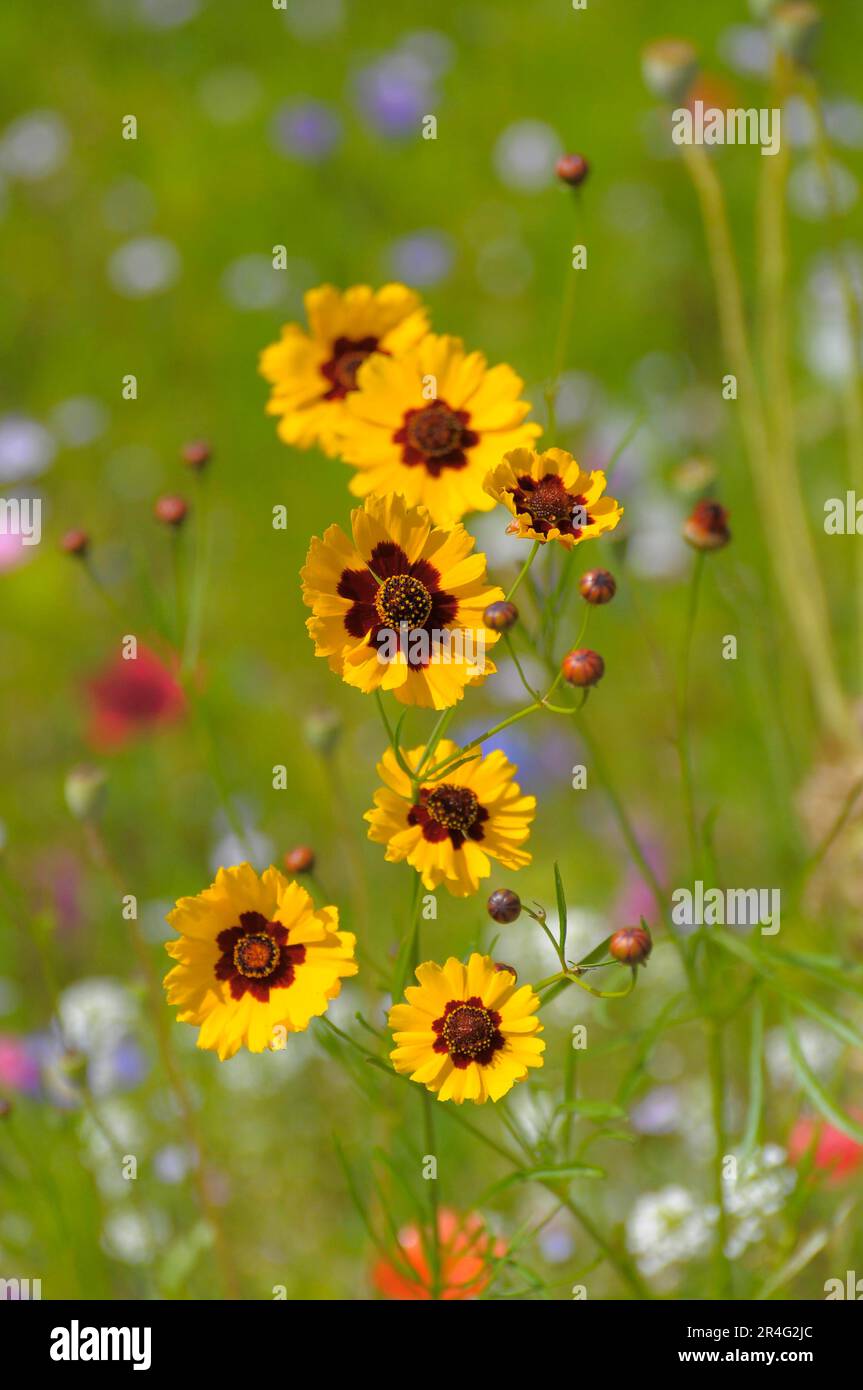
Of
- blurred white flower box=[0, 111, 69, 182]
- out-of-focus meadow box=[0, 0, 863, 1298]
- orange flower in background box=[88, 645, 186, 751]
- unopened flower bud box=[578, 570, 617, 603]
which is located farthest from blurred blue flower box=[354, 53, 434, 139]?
unopened flower bud box=[578, 570, 617, 603]

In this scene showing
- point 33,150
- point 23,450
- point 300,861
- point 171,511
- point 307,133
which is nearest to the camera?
point 300,861

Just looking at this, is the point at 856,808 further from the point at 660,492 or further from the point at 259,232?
the point at 259,232

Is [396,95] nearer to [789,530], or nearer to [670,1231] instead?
[789,530]

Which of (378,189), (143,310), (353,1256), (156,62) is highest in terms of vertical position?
(156,62)

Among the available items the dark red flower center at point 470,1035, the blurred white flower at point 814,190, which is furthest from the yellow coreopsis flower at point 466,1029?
the blurred white flower at point 814,190

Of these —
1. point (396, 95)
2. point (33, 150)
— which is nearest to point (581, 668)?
point (396, 95)

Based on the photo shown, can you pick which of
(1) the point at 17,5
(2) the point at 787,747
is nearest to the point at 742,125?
(2) the point at 787,747
